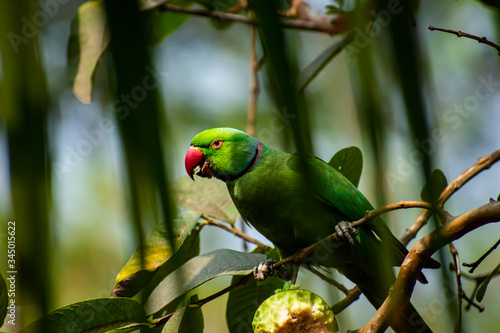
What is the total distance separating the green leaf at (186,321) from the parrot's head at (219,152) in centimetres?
105

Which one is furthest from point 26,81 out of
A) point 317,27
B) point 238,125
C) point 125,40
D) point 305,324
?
point 238,125

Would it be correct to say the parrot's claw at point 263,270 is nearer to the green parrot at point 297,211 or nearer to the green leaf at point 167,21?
the green parrot at point 297,211

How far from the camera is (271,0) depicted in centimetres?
40

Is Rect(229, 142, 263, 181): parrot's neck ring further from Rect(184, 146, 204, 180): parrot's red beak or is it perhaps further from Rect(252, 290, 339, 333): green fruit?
Rect(252, 290, 339, 333): green fruit

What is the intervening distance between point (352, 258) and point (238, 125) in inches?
162

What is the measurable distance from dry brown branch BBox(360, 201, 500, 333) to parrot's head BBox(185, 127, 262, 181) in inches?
54.6

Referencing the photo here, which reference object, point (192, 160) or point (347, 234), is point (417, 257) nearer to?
point (347, 234)

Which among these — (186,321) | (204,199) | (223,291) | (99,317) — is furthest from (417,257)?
(204,199)

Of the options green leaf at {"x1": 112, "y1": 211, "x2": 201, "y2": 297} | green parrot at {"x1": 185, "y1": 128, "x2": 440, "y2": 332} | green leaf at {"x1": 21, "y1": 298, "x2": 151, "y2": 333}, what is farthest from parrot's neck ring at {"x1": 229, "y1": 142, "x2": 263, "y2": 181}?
green leaf at {"x1": 21, "y1": 298, "x2": 151, "y2": 333}

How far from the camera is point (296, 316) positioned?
1.45 metres

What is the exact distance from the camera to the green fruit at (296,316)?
4.75 feet

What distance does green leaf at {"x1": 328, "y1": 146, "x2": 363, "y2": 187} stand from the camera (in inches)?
84.7

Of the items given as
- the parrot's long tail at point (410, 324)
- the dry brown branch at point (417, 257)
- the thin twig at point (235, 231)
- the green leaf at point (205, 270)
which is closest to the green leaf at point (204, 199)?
the thin twig at point (235, 231)

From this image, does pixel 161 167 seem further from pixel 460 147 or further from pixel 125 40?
pixel 460 147
